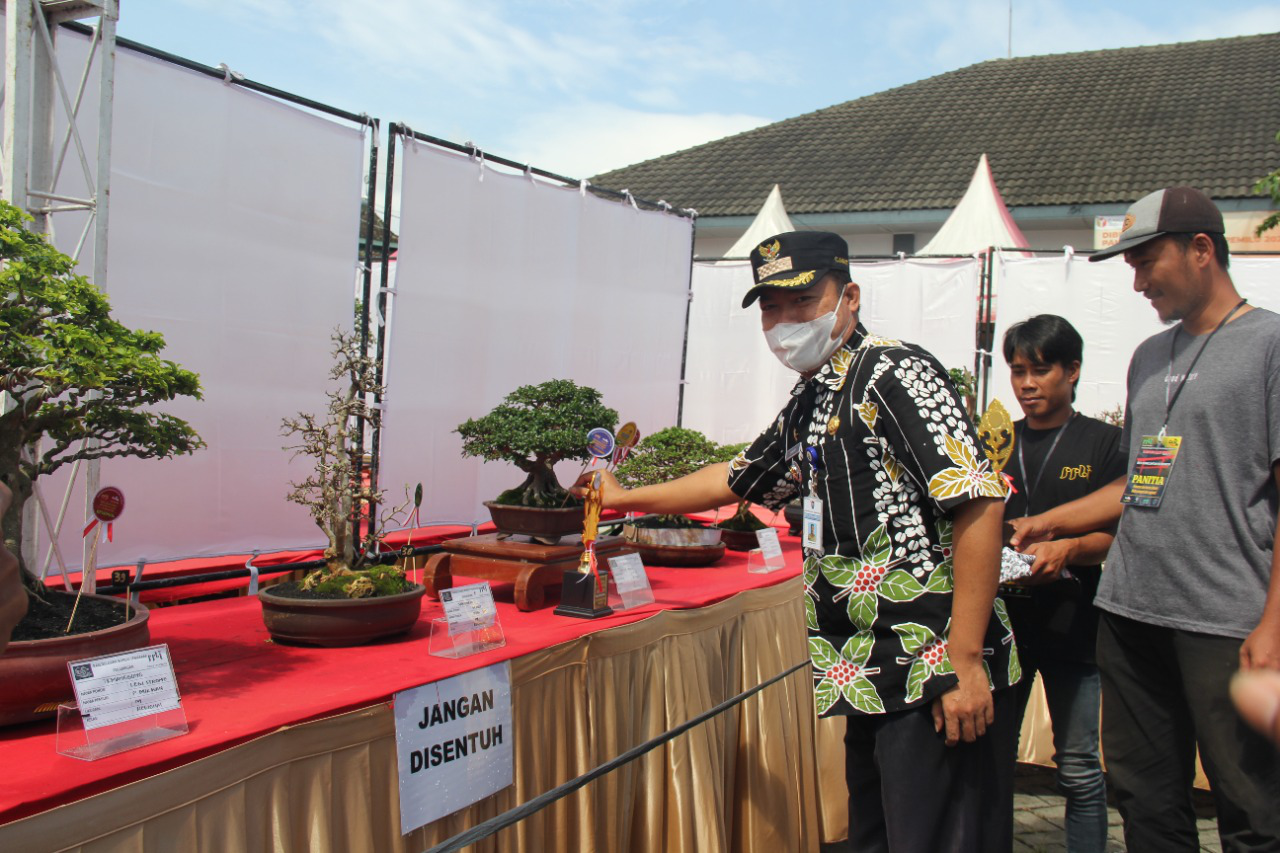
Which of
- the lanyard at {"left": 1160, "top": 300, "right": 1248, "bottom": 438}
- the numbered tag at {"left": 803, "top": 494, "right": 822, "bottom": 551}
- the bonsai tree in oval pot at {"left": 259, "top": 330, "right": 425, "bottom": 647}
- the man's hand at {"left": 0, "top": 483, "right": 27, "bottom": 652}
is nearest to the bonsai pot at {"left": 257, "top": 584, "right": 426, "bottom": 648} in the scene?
the bonsai tree in oval pot at {"left": 259, "top": 330, "right": 425, "bottom": 647}

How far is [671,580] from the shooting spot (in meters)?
3.06

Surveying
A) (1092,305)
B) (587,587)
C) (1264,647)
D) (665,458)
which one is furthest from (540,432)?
(1092,305)

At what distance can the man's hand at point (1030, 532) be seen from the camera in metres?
2.10

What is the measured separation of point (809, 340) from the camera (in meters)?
1.69

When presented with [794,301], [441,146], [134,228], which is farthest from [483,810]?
[441,146]

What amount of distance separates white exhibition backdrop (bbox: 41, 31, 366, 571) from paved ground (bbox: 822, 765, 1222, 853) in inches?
84.0

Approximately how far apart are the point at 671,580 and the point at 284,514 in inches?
48.1

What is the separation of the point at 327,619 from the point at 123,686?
0.61 metres

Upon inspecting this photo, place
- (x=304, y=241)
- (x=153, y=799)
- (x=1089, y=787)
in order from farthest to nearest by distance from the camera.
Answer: (x=304, y=241)
(x=1089, y=787)
(x=153, y=799)

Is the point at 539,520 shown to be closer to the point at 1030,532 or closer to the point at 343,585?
the point at 343,585

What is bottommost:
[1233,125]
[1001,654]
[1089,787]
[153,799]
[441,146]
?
[1089,787]

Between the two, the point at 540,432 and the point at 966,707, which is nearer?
the point at 966,707

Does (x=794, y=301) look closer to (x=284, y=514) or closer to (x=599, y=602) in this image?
(x=599, y=602)

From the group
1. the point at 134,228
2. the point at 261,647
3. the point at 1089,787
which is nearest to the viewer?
the point at 261,647
